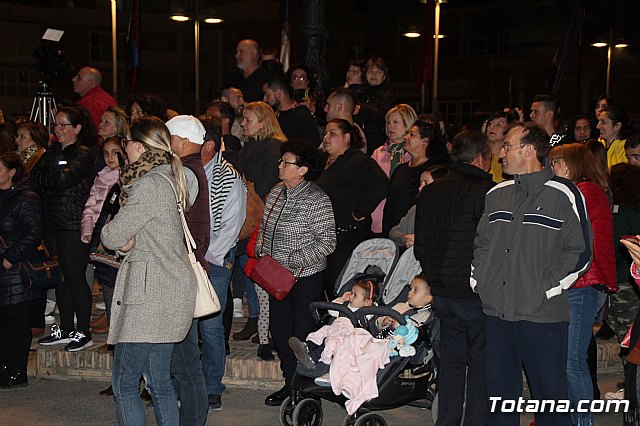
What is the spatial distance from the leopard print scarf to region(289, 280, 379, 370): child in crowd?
163 cm

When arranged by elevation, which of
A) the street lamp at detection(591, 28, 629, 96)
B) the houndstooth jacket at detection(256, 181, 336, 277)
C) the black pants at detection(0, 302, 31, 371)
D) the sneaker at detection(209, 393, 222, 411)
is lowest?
the sneaker at detection(209, 393, 222, 411)

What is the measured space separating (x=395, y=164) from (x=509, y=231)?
9.99ft

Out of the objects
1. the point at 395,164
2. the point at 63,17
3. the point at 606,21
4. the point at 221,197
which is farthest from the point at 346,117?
the point at 63,17

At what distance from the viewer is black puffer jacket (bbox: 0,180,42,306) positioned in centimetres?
698

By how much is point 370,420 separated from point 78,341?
10.4ft

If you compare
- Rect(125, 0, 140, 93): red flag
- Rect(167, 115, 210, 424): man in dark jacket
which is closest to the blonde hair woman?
Rect(167, 115, 210, 424): man in dark jacket

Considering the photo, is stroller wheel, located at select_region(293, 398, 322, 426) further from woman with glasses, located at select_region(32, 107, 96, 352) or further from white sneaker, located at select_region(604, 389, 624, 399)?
woman with glasses, located at select_region(32, 107, 96, 352)

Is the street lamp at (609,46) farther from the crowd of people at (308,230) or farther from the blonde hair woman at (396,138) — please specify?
the blonde hair woman at (396,138)

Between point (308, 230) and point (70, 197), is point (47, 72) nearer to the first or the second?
point (70, 197)

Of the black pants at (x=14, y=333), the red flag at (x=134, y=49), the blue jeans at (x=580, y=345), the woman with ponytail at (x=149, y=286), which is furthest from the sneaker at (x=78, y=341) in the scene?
the red flag at (x=134, y=49)

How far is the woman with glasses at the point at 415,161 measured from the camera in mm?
7070

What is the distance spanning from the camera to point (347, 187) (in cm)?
705

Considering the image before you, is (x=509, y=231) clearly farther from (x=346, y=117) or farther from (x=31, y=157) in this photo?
(x=31, y=157)

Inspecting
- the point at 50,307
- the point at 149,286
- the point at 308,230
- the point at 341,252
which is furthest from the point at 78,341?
the point at 149,286
